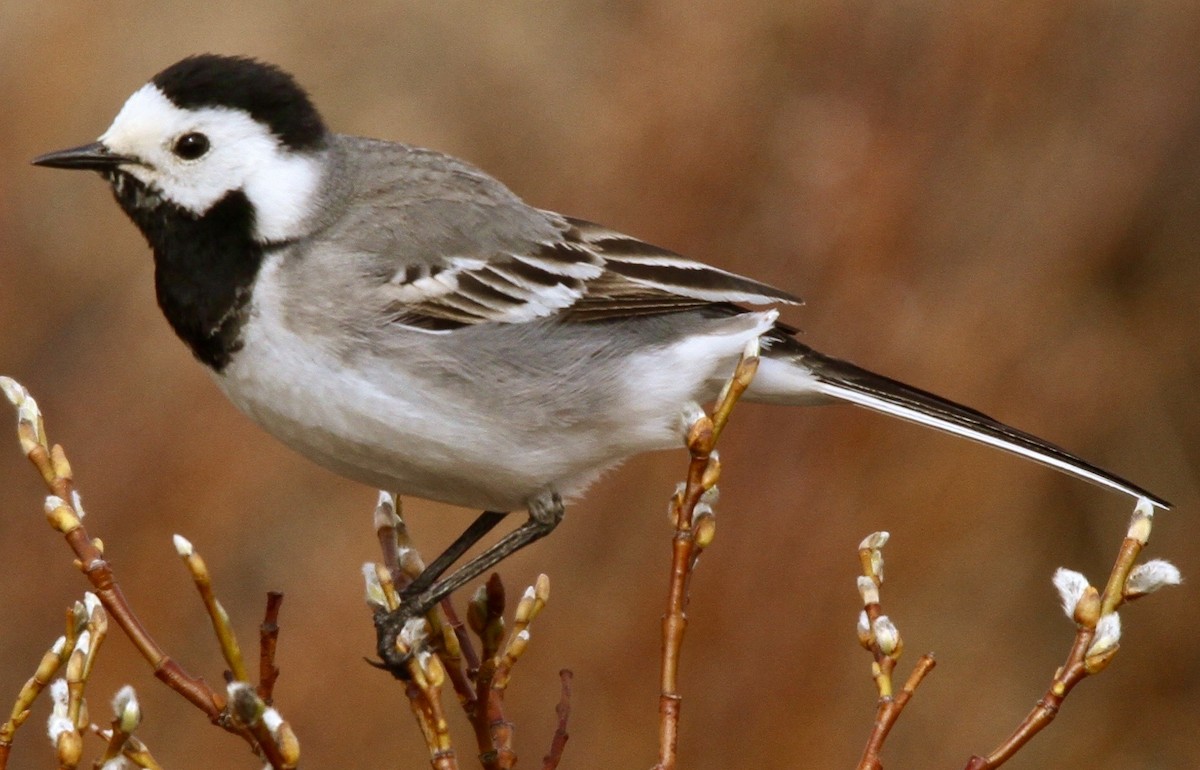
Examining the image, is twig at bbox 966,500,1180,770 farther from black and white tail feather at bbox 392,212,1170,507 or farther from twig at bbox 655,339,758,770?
black and white tail feather at bbox 392,212,1170,507

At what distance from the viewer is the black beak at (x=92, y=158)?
367 centimetres

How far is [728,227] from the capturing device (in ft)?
22.1

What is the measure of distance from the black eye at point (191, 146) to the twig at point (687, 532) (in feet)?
5.34

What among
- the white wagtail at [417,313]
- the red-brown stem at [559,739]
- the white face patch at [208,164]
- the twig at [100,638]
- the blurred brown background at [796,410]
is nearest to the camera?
the twig at [100,638]

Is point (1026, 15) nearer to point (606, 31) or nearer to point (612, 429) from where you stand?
point (606, 31)

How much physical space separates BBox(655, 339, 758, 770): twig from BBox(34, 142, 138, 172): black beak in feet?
5.75

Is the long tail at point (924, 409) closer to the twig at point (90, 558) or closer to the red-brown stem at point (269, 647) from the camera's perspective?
the red-brown stem at point (269, 647)

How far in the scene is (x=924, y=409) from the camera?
13.0 feet

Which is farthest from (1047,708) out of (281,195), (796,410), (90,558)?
(796,410)

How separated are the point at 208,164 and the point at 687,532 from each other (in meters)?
1.74

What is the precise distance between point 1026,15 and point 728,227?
5.97 ft

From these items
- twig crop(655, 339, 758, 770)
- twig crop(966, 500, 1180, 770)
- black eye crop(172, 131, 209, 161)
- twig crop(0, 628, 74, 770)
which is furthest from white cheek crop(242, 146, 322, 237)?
twig crop(966, 500, 1180, 770)

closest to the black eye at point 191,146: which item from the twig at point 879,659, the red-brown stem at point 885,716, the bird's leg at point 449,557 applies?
the bird's leg at point 449,557

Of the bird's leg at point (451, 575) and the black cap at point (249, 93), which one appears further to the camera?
the black cap at point (249, 93)
